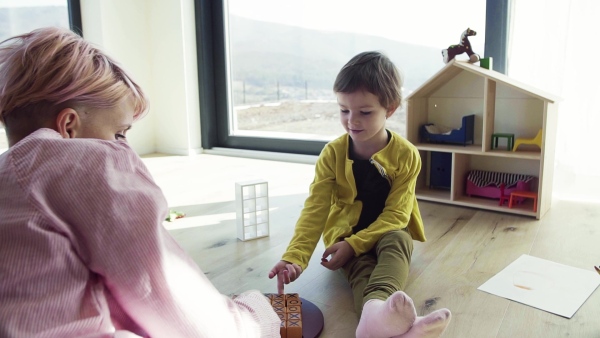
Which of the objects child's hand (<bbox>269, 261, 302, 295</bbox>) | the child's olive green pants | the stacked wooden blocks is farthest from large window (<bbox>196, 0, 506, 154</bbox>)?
the stacked wooden blocks

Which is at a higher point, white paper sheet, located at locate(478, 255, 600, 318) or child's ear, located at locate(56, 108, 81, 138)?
child's ear, located at locate(56, 108, 81, 138)

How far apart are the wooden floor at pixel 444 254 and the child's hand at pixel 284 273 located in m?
0.09

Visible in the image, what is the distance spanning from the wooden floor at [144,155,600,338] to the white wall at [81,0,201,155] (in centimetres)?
94

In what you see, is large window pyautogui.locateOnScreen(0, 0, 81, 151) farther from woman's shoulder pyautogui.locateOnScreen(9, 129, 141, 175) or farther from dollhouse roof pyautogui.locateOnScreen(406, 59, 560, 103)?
woman's shoulder pyautogui.locateOnScreen(9, 129, 141, 175)

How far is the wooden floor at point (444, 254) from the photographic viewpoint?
3.35 ft

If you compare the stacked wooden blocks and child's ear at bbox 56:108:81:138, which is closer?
child's ear at bbox 56:108:81:138

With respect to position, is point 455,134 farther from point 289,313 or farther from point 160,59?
point 160,59

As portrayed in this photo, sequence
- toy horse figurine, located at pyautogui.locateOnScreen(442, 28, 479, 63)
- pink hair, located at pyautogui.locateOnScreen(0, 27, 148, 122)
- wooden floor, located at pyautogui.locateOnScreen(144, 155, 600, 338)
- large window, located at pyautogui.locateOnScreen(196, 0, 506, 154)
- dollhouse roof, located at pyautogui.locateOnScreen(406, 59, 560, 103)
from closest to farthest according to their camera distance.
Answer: pink hair, located at pyautogui.locateOnScreen(0, 27, 148, 122) → wooden floor, located at pyautogui.locateOnScreen(144, 155, 600, 338) → dollhouse roof, located at pyautogui.locateOnScreen(406, 59, 560, 103) → toy horse figurine, located at pyautogui.locateOnScreen(442, 28, 479, 63) → large window, located at pyautogui.locateOnScreen(196, 0, 506, 154)

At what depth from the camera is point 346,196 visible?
132 cm

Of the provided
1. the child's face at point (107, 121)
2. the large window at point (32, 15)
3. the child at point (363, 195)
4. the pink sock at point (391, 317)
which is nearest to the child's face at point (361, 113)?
the child at point (363, 195)

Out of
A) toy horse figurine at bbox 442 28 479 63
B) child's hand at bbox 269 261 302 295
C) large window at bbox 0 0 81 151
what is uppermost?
large window at bbox 0 0 81 151

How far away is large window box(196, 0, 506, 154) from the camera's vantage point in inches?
94.1

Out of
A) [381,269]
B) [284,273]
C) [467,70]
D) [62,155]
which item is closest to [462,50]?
[467,70]

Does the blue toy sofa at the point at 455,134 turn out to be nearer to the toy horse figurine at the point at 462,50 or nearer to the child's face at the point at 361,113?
the toy horse figurine at the point at 462,50
